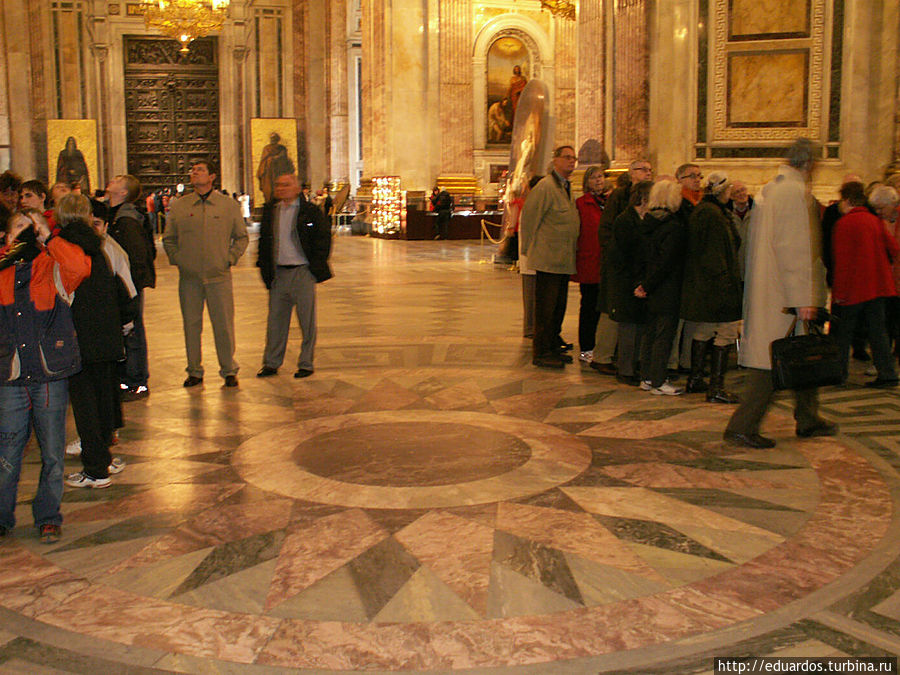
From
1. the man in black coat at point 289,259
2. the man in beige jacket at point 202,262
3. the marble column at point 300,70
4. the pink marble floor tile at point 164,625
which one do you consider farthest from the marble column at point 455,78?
the pink marble floor tile at point 164,625

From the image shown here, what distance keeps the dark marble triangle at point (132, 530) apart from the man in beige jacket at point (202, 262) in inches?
114

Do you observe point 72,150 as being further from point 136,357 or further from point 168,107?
point 136,357

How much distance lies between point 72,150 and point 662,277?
2518 cm

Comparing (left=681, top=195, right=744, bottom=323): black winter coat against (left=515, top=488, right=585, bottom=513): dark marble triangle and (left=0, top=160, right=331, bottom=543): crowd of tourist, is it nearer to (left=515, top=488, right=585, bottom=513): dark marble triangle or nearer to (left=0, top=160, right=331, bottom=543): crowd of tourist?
(left=515, top=488, right=585, bottom=513): dark marble triangle

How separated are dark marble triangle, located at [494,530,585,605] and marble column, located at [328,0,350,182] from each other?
1104 inches

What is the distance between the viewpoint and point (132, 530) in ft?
13.3

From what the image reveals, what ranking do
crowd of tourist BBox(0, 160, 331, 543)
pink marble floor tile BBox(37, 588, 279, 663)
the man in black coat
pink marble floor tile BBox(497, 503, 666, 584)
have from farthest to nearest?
1. the man in black coat
2. crowd of tourist BBox(0, 160, 331, 543)
3. pink marble floor tile BBox(497, 503, 666, 584)
4. pink marble floor tile BBox(37, 588, 279, 663)

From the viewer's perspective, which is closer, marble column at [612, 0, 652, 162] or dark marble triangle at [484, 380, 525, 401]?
dark marble triangle at [484, 380, 525, 401]

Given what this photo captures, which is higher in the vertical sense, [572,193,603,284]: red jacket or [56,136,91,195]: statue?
[56,136,91,195]: statue

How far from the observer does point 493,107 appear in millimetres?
28141

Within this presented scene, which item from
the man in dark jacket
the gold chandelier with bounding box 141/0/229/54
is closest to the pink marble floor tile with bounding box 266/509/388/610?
the man in dark jacket

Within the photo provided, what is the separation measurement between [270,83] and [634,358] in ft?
89.1

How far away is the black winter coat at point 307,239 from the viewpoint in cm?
A: 746

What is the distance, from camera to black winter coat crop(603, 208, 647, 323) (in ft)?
21.7
